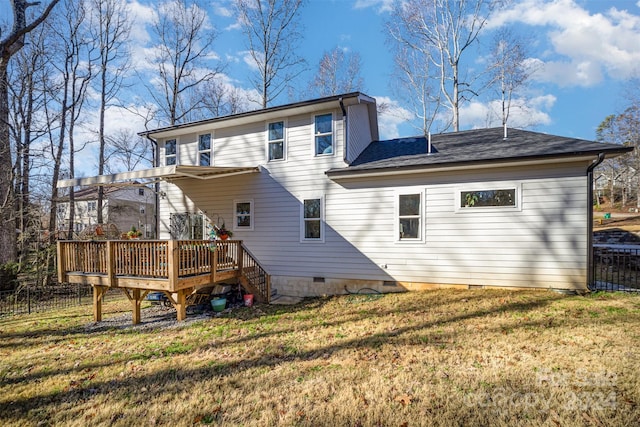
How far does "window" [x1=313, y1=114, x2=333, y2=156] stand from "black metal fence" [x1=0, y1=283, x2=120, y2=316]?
10.0m

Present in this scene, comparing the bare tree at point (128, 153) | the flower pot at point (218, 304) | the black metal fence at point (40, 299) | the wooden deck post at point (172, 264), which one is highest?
the bare tree at point (128, 153)

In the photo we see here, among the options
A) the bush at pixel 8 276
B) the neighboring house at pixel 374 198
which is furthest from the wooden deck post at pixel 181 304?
the bush at pixel 8 276

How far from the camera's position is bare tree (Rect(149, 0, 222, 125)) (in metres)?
17.1

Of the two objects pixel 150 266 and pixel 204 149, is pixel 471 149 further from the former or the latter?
pixel 204 149

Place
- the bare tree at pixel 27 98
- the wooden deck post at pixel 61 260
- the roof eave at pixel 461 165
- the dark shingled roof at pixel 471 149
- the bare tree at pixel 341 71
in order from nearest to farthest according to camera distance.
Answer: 1. the roof eave at pixel 461 165
2. the dark shingled roof at pixel 471 149
3. the wooden deck post at pixel 61 260
4. the bare tree at pixel 27 98
5. the bare tree at pixel 341 71

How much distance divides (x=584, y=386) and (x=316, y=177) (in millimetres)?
7351

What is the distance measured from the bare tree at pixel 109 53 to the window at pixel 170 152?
743 cm

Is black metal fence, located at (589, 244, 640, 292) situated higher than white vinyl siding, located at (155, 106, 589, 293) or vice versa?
white vinyl siding, located at (155, 106, 589, 293)

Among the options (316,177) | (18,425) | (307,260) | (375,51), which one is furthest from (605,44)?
(18,425)

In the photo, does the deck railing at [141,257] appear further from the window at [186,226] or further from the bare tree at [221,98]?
the bare tree at [221,98]

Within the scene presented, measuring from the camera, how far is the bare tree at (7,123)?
30.5 feet

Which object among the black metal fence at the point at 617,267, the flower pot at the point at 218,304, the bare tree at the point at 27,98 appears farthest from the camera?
the bare tree at the point at 27,98

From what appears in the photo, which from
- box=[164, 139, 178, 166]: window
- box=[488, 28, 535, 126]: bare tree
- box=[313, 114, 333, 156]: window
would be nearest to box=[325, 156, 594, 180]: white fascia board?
box=[313, 114, 333, 156]: window

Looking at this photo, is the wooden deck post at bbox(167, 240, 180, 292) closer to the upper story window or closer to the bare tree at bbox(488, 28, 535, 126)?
the upper story window
